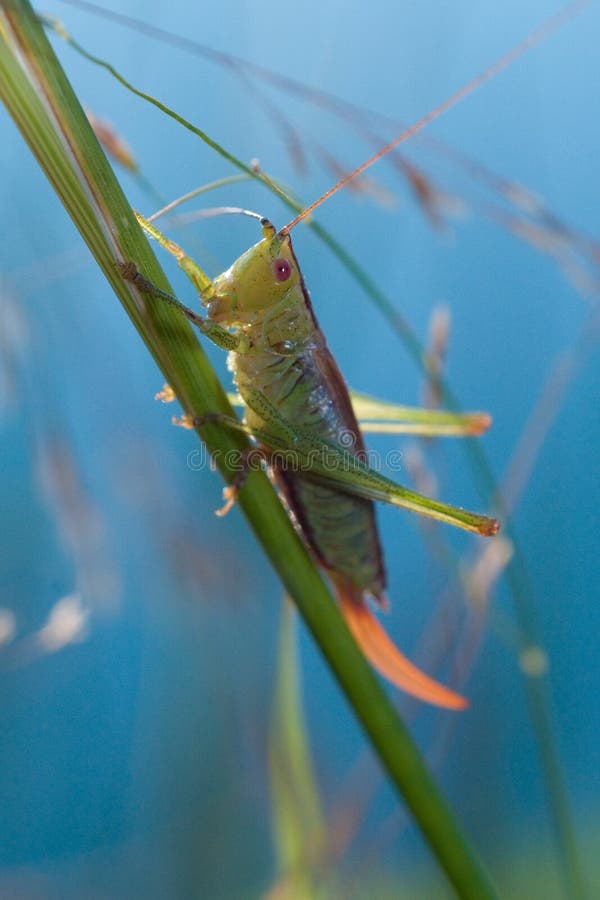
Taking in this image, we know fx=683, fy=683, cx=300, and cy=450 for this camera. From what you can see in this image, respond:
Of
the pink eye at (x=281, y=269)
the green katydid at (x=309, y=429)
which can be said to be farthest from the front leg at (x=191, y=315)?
the pink eye at (x=281, y=269)

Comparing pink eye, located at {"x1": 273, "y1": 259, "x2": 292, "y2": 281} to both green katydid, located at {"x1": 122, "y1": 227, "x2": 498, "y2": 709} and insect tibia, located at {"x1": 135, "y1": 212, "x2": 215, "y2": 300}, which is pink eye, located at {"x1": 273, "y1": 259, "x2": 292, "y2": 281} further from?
insect tibia, located at {"x1": 135, "y1": 212, "x2": 215, "y2": 300}

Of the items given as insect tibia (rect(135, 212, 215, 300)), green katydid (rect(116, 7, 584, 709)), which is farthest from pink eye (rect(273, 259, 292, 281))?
insect tibia (rect(135, 212, 215, 300))

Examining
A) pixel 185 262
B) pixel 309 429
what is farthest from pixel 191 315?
pixel 309 429

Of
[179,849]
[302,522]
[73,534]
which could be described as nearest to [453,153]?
[302,522]

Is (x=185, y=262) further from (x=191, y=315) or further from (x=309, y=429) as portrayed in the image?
(x=309, y=429)

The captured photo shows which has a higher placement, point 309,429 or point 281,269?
point 281,269

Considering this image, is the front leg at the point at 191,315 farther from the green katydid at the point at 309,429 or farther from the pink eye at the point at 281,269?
the pink eye at the point at 281,269
